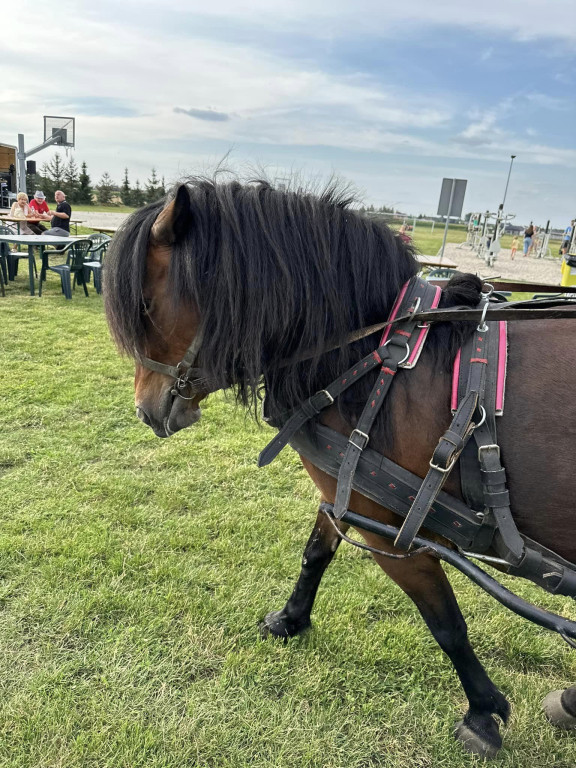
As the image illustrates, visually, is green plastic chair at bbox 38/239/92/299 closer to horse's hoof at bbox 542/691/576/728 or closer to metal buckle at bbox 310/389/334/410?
metal buckle at bbox 310/389/334/410

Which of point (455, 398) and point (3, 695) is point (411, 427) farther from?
point (3, 695)

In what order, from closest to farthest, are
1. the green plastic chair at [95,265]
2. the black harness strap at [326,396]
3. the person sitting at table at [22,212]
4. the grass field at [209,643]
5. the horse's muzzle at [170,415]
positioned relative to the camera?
1. the black harness strap at [326,396]
2. the horse's muzzle at [170,415]
3. the grass field at [209,643]
4. the green plastic chair at [95,265]
5. the person sitting at table at [22,212]

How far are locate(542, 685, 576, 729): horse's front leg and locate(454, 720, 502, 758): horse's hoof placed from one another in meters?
0.28

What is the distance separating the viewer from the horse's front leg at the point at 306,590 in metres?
2.19

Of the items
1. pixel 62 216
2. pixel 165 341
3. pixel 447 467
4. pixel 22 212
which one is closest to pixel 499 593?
pixel 447 467

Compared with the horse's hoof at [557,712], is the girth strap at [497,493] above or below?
above

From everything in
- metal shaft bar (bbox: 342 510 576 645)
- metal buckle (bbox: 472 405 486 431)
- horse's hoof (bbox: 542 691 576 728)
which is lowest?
horse's hoof (bbox: 542 691 576 728)

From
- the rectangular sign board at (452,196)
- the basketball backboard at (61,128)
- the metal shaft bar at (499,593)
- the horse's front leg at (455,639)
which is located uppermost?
the basketball backboard at (61,128)

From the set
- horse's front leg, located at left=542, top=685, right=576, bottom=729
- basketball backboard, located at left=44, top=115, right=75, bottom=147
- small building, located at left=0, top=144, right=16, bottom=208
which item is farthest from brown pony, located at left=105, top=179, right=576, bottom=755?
basketball backboard, located at left=44, top=115, right=75, bottom=147

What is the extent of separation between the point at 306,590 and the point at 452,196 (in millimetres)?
10660

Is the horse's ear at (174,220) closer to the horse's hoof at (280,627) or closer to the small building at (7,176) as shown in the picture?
the horse's hoof at (280,627)

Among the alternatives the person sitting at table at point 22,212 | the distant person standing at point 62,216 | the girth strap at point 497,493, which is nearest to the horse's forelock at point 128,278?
the girth strap at point 497,493

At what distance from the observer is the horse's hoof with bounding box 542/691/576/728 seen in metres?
1.87

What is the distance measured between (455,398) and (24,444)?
137 inches
